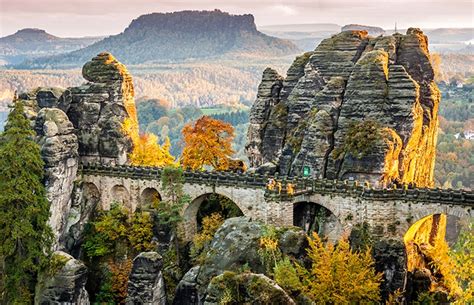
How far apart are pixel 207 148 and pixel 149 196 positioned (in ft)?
22.4

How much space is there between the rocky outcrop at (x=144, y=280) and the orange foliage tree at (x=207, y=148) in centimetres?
1314

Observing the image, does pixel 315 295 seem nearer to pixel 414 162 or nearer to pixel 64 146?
pixel 414 162

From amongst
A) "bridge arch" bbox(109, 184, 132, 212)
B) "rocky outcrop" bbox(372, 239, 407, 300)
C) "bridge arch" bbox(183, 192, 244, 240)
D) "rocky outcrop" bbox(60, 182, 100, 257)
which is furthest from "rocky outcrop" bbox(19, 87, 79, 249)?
"rocky outcrop" bbox(372, 239, 407, 300)

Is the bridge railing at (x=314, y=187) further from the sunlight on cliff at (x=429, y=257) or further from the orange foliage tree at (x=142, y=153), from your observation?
the orange foliage tree at (x=142, y=153)

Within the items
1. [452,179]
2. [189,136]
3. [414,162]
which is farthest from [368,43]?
[452,179]

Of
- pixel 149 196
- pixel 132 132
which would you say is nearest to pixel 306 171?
pixel 149 196

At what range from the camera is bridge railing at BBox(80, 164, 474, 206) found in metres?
47.2

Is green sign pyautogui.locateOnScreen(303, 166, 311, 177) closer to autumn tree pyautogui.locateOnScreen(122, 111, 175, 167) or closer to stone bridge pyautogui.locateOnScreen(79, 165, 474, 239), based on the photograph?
stone bridge pyautogui.locateOnScreen(79, 165, 474, 239)

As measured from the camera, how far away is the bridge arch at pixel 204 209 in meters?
57.5

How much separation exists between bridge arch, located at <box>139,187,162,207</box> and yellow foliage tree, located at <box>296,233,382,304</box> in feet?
67.3

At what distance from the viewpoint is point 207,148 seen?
6412cm

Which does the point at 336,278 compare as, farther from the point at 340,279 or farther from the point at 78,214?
the point at 78,214

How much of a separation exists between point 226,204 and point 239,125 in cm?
12665

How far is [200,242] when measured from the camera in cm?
5412
